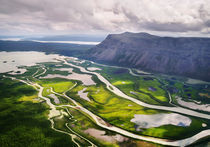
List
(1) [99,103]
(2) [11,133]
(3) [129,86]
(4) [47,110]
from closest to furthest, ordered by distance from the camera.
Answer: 1. (2) [11,133]
2. (4) [47,110]
3. (1) [99,103]
4. (3) [129,86]

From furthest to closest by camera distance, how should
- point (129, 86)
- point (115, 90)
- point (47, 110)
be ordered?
1. point (129, 86)
2. point (115, 90)
3. point (47, 110)

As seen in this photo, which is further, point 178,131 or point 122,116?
point 122,116

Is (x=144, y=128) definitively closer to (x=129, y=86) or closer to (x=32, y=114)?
(x=32, y=114)

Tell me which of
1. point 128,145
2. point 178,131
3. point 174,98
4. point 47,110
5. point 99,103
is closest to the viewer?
point 128,145

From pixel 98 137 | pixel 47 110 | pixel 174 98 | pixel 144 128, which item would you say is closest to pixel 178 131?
pixel 144 128

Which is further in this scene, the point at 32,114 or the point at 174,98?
the point at 174,98

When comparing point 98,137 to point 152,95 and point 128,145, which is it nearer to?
point 128,145

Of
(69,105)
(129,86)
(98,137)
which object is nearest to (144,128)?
(98,137)

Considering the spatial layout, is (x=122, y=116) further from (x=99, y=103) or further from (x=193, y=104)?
(x=193, y=104)

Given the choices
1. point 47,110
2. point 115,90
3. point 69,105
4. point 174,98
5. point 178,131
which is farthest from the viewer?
point 115,90
